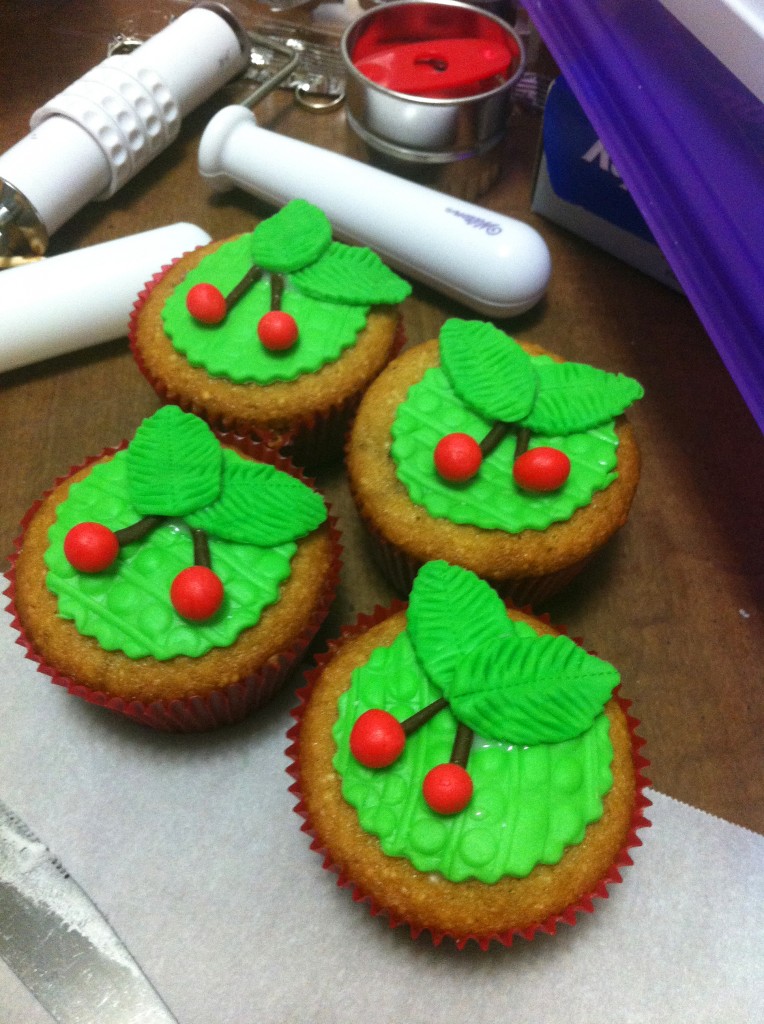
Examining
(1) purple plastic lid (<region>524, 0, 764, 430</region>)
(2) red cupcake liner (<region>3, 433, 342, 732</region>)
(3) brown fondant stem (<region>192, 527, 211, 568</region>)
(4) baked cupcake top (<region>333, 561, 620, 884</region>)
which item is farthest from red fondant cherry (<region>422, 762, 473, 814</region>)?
(1) purple plastic lid (<region>524, 0, 764, 430</region>)

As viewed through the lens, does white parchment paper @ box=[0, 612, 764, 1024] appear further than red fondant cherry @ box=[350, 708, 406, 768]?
Yes

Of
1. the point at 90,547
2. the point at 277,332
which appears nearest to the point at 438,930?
the point at 90,547

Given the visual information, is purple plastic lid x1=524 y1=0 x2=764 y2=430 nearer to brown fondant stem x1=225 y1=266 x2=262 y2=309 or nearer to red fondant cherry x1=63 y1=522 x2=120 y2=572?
brown fondant stem x1=225 y1=266 x2=262 y2=309

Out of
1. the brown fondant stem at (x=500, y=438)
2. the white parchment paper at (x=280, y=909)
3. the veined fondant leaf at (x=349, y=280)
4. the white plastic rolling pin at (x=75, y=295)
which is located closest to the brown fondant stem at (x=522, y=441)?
the brown fondant stem at (x=500, y=438)

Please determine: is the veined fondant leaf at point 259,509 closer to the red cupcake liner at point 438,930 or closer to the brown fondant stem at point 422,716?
the red cupcake liner at point 438,930

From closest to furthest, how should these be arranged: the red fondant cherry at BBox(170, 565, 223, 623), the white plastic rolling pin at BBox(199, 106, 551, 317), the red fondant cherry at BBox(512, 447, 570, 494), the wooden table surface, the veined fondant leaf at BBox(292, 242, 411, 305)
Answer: the red fondant cherry at BBox(170, 565, 223, 623), the red fondant cherry at BBox(512, 447, 570, 494), the wooden table surface, the veined fondant leaf at BBox(292, 242, 411, 305), the white plastic rolling pin at BBox(199, 106, 551, 317)

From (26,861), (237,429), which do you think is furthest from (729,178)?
(26,861)

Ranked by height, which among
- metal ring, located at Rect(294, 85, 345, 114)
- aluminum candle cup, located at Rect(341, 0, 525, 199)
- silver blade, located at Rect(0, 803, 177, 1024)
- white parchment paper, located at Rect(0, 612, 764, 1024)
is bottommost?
silver blade, located at Rect(0, 803, 177, 1024)
